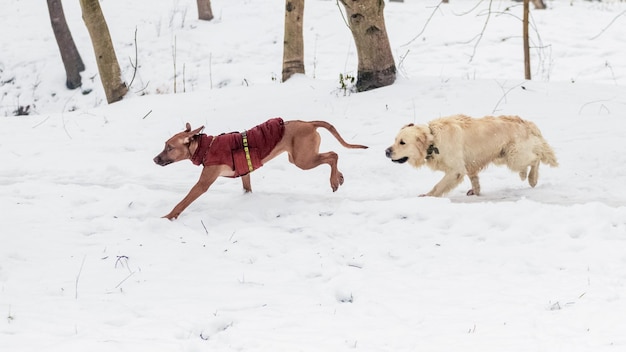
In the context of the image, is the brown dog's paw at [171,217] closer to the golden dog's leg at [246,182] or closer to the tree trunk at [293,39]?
the golden dog's leg at [246,182]

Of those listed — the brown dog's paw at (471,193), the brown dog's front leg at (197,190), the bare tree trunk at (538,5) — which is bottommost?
the bare tree trunk at (538,5)

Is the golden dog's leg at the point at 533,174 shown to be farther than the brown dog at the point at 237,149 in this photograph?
Yes

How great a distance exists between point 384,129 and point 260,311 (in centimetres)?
465

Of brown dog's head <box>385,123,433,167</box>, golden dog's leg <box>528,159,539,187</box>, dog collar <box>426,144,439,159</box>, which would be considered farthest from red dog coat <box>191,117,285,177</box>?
golden dog's leg <box>528,159,539,187</box>

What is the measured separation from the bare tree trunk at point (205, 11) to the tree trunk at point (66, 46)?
3885 mm

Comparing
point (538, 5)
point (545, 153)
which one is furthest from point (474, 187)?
point (538, 5)

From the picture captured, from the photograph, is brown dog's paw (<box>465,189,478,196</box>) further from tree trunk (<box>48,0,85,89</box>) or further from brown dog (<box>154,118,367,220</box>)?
tree trunk (<box>48,0,85,89</box>)

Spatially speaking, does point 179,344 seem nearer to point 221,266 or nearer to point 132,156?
point 221,266

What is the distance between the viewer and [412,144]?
5949 mm

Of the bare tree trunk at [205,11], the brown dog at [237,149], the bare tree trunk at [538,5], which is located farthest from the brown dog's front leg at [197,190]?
the bare tree trunk at [538,5]

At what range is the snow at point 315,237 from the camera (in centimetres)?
365

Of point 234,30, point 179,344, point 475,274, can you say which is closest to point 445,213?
point 475,274

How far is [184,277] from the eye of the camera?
445 centimetres

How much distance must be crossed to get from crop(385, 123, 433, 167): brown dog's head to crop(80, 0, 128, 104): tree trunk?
6.23 meters
